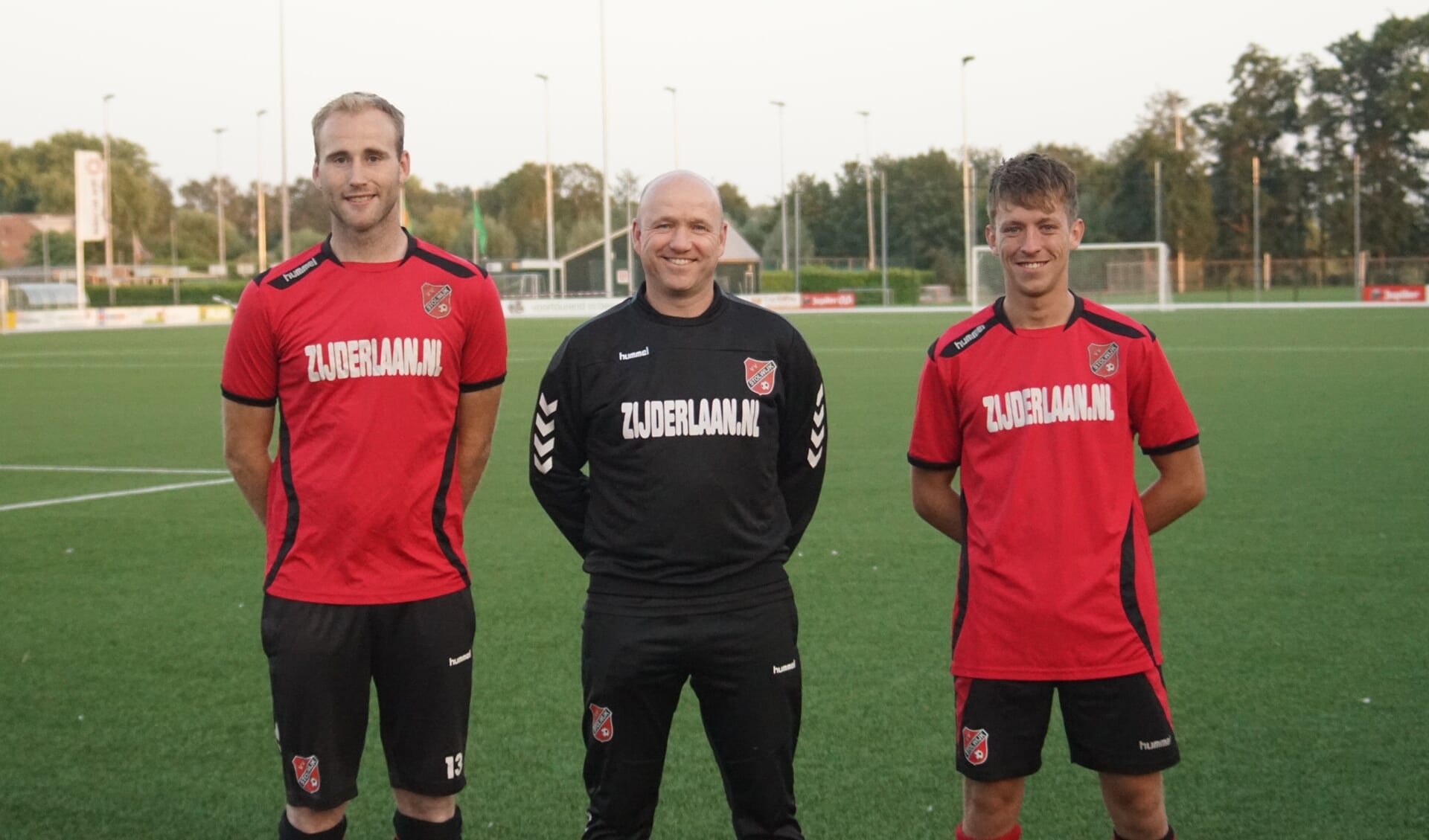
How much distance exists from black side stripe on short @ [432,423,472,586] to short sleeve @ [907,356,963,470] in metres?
1.13

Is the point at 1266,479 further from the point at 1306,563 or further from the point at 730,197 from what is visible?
the point at 730,197

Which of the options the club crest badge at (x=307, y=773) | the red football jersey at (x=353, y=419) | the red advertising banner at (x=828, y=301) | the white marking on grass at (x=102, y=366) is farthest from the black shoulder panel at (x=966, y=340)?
the red advertising banner at (x=828, y=301)

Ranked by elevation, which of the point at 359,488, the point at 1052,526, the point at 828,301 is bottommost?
the point at 1052,526

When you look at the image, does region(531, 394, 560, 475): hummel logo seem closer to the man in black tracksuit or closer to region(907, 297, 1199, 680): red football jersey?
the man in black tracksuit

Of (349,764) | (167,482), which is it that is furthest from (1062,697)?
(167,482)

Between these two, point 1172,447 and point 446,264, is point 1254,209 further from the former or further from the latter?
point 446,264

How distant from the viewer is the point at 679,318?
3.29 metres

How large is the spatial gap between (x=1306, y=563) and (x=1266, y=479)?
3067 mm

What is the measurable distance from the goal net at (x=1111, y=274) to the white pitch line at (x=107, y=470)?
3364 centimetres

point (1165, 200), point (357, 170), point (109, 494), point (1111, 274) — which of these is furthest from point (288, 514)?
point (1165, 200)

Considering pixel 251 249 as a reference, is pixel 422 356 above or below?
below

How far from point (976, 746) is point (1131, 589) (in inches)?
20.2

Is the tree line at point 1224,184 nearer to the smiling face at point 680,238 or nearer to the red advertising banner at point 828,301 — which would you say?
the red advertising banner at point 828,301

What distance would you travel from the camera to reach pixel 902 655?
5785 mm
